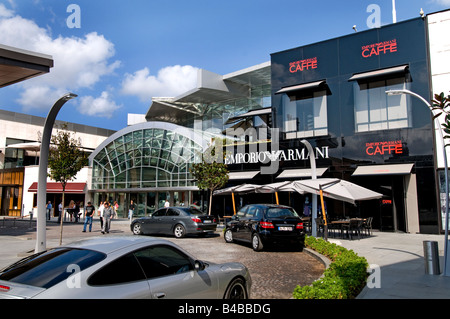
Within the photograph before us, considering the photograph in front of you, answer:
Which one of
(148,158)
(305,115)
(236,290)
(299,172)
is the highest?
(305,115)

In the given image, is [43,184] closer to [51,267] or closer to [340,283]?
[51,267]

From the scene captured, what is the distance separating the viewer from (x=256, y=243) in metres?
12.6

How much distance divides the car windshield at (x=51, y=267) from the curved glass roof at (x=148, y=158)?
26355mm

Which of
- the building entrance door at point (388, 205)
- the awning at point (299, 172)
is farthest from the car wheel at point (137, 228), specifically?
the building entrance door at point (388, 205)

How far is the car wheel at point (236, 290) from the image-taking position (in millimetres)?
4953

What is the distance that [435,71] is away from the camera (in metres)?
19.4

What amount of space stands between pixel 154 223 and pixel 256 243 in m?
6.92

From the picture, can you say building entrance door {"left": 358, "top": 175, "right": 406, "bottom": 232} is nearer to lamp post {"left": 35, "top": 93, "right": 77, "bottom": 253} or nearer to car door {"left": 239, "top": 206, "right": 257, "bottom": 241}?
car door {"left": 239, "top": 206, "right": 257, "bottom": 241}

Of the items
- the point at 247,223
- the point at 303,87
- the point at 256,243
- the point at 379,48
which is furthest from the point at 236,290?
the point at 379,48

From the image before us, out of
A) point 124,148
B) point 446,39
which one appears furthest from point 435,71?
point 124,148

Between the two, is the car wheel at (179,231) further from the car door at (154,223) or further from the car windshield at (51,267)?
the car windshield at (51,267)
